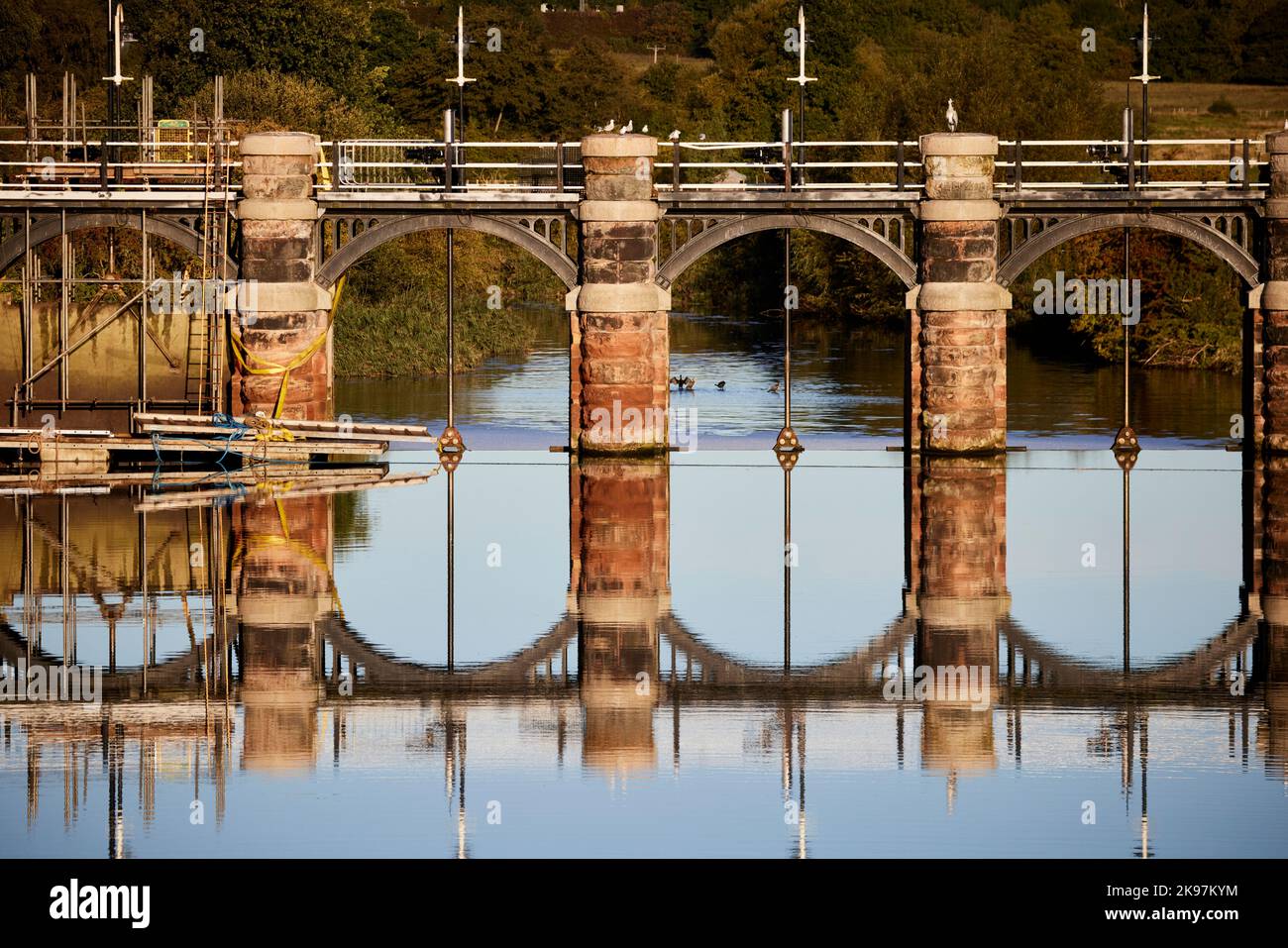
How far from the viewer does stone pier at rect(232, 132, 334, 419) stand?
43000 mm

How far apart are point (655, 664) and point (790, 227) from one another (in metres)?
19.8

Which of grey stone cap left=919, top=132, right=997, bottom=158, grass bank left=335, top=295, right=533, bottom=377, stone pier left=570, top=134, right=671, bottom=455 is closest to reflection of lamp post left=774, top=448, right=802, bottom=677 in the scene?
stone pier left=570, top=134, right=671, bottom=455

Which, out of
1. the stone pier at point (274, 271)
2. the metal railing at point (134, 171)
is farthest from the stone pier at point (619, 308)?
the metal railing at point (134, 171)

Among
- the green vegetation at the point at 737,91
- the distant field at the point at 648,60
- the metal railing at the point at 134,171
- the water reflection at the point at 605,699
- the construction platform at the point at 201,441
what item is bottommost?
the water reflection at the point at 605,699

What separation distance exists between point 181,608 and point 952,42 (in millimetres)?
70052

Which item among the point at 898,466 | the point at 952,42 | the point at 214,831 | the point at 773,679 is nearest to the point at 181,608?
the point at 773,679

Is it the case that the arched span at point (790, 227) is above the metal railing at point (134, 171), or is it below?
below

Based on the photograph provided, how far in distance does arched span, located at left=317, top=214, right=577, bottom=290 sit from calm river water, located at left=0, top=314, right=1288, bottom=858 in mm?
3981

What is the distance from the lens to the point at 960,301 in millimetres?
42906

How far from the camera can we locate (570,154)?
94.1 meters

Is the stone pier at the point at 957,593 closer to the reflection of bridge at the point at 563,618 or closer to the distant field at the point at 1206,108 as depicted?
the reflection of bridge at the point at 563,618

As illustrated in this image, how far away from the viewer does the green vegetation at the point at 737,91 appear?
74.8m

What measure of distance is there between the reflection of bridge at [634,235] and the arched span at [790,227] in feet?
0.15

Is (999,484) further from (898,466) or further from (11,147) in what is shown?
(11,147)
